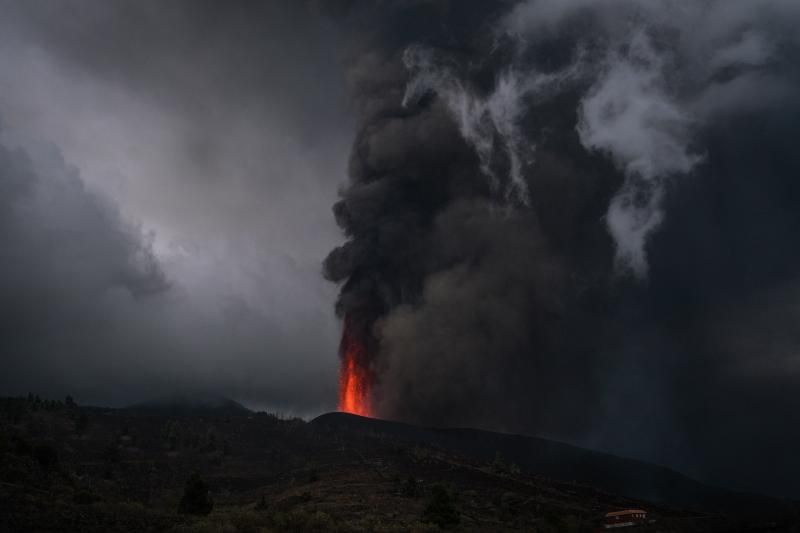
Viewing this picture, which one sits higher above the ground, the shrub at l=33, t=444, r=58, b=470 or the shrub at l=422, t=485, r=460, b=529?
the shrub at l=33, t=444, r=58, b=470

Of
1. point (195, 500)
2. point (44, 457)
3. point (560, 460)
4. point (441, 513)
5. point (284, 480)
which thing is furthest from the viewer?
point (560, 460)

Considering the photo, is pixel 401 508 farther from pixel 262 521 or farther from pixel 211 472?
pixel 211 472

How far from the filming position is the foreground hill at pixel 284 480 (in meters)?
51.2

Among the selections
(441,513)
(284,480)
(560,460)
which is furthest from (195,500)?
(560,460)

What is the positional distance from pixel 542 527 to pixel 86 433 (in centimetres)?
11756

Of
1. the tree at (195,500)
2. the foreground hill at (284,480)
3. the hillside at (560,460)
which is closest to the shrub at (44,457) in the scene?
the foreground hill at (284,480)

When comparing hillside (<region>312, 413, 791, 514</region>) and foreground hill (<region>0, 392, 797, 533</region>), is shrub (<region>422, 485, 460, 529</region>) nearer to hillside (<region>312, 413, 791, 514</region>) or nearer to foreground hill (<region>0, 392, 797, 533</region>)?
foreground hill (<region>0, 392, 797, 533</region>)

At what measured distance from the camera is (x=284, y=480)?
105 metres

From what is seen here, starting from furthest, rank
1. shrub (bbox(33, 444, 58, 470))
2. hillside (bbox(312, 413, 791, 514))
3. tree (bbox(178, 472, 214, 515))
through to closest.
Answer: hillside (bbox(312, 413, 791, 514)) → tree (bbox(178, 472, 214, 515)) → shrub (bbox(33, 444, 58, 470))

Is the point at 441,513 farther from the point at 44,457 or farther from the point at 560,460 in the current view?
the point at 560,460

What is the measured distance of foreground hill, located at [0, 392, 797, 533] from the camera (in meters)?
51.2

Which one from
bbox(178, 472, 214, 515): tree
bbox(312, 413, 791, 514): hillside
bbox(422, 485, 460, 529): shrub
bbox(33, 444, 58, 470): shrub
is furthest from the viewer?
bbox(312, 413, 791, 514): hillside

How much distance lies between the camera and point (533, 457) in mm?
172000

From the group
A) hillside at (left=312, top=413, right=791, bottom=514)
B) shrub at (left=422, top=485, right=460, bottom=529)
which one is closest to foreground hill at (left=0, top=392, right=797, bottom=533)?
shrub at (left=422, top=485, right=460, bottom=529)
